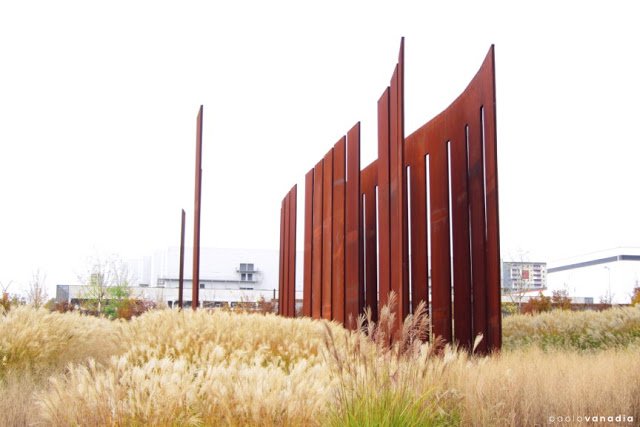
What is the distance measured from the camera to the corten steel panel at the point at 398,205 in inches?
258

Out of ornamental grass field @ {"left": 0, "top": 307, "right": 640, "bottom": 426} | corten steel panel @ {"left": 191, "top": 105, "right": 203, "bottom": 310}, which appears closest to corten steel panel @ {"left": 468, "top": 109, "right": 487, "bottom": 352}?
ornamental grass field @ {"left": 0, "top": 307, "right": 640, "bottom": 426}

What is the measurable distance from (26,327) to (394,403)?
4.70 meters

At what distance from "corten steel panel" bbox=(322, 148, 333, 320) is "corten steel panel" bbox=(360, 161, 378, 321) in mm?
598

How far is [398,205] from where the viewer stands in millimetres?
6750

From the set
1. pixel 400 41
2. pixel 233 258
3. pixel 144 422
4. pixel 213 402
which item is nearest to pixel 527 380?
pixel 213 402

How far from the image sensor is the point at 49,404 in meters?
4.03

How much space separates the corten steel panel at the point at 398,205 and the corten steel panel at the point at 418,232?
2.03 feet

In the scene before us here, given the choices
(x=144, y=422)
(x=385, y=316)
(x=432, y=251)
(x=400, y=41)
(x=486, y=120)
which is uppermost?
(x=400, y=41)

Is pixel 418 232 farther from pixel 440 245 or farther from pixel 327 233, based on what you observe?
pixel 327 233

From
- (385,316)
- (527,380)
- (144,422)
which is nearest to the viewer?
(385,316)

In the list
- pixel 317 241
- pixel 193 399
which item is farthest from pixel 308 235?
pixel 193 399

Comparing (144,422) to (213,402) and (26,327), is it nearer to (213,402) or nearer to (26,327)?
(213,402)

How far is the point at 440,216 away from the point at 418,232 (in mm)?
Result: 679

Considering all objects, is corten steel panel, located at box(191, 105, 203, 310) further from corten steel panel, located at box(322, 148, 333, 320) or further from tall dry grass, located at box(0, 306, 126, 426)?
tall dry grass, located at box(0, 306, 126, 426)
